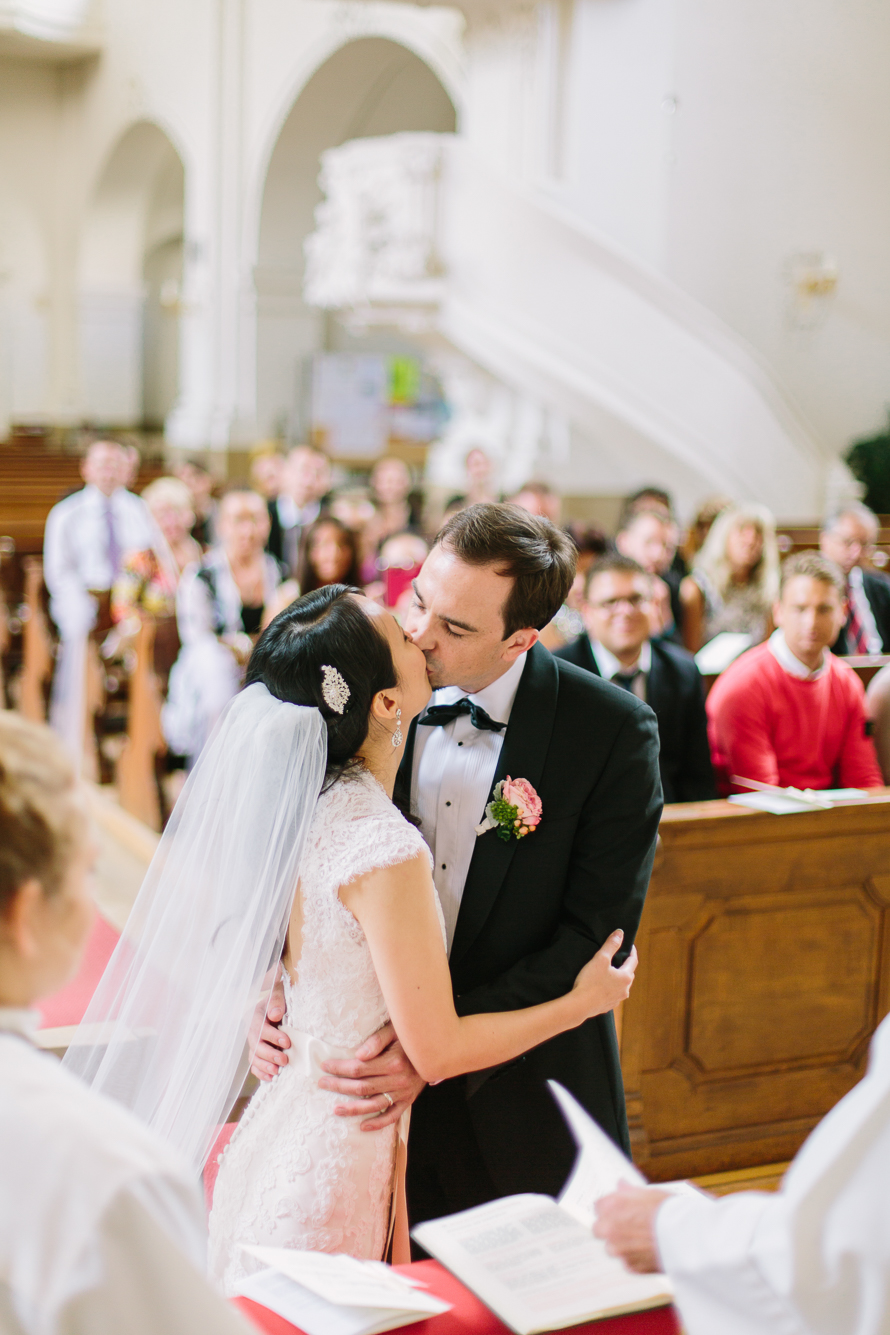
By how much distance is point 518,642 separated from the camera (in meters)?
2.10

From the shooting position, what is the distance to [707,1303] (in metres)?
1.27

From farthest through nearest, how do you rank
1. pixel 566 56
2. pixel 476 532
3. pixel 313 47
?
pixel 313 47, pixel 566 56, pixel 476 532

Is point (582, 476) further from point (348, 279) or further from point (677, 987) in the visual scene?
point (677, 987)

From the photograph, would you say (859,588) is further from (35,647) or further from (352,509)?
(35,647)

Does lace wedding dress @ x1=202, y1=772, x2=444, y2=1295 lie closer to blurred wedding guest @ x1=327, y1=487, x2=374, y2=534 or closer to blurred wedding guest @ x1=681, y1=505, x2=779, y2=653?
blurred wedding guest @ x1=681, y1=505, x2=779, y2=653

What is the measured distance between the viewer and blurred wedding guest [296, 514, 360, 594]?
5461 millimetres

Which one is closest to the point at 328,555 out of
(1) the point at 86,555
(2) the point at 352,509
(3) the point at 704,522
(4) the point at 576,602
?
(4) the point at 576,602

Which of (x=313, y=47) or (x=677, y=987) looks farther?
(x=313, y=47)

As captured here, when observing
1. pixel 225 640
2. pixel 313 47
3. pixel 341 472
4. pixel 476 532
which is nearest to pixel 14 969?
pixel 476 532

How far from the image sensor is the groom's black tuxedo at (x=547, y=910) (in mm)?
2078

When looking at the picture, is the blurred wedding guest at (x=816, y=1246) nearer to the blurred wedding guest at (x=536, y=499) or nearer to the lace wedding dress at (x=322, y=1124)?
the lace wedding dress at (x=322, y=1124)

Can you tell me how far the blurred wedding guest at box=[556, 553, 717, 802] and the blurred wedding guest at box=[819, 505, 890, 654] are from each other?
1947 mm

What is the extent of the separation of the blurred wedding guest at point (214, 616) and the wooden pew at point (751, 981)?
8.91 feet

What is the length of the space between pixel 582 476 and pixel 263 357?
6207 mm
